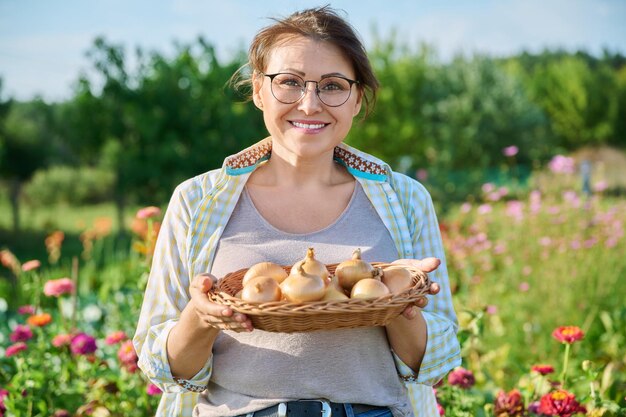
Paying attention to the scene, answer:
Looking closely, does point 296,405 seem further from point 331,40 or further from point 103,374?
point 103,374

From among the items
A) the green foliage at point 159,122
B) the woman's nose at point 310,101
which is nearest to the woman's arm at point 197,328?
the woman's nose at point 310,101

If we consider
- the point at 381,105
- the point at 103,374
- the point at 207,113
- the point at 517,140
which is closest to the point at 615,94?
the point at 517,140

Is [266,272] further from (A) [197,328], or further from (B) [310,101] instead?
(B) [310,101]

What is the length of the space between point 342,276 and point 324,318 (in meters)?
0.18

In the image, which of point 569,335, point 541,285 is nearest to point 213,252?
point 569,335

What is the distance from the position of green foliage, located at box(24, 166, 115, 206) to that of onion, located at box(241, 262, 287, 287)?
57.0 ft

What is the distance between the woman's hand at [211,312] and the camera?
143 cm

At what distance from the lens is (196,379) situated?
1.68 m

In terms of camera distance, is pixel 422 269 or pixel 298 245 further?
pixel 298 245

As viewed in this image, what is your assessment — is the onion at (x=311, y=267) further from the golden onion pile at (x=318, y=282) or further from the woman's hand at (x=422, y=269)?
the woman's hand at (x=422, y=269)

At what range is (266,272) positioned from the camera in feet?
5.15

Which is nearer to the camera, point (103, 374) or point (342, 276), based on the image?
point (342, 276)

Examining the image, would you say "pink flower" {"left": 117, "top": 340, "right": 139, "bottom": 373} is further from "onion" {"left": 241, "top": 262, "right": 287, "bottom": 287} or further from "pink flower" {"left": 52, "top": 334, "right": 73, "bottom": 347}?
"onion" {"left": 241, "top": 262, "right": 287, "bottom": 287}

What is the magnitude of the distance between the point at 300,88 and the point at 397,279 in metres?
0.56
